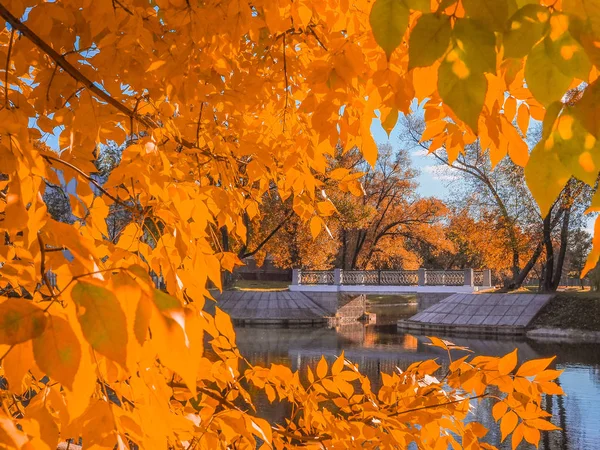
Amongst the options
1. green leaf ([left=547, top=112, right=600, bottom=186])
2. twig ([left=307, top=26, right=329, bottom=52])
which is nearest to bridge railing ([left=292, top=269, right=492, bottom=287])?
twig ([left=307, top=26, right=329, bottom=52])

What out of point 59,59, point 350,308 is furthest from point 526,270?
point 59,59

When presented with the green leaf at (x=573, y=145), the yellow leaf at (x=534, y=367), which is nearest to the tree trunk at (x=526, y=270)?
the yellow leaf at (x=534, y=367)

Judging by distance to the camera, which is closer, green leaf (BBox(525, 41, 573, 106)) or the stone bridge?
green leaf (BBox(525, 41, 573, 106))

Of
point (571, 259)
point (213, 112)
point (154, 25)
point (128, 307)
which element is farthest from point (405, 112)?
point (571, 259)

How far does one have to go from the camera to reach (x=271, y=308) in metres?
22.4

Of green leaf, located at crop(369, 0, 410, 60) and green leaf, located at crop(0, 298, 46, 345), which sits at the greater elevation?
green leaf, located at crop(369, 0, 410, 60)

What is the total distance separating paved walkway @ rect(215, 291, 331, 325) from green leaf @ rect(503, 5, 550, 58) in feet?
68.6

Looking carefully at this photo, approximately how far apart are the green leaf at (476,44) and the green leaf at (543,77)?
82mm

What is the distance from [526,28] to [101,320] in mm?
564

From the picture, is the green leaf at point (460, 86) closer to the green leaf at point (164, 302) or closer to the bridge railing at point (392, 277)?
the green leaf at point (164, 302)

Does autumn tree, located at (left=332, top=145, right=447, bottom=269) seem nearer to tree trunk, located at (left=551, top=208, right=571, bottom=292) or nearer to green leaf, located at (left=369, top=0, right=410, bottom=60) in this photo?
tree trunk, located at (left=551, top=208, right=571, bottom=292)

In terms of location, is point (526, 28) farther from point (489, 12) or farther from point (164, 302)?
point (164, 302)

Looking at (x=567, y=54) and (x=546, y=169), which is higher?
(x=567, y=54)

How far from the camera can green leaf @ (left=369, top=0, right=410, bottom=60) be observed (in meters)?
0.73
